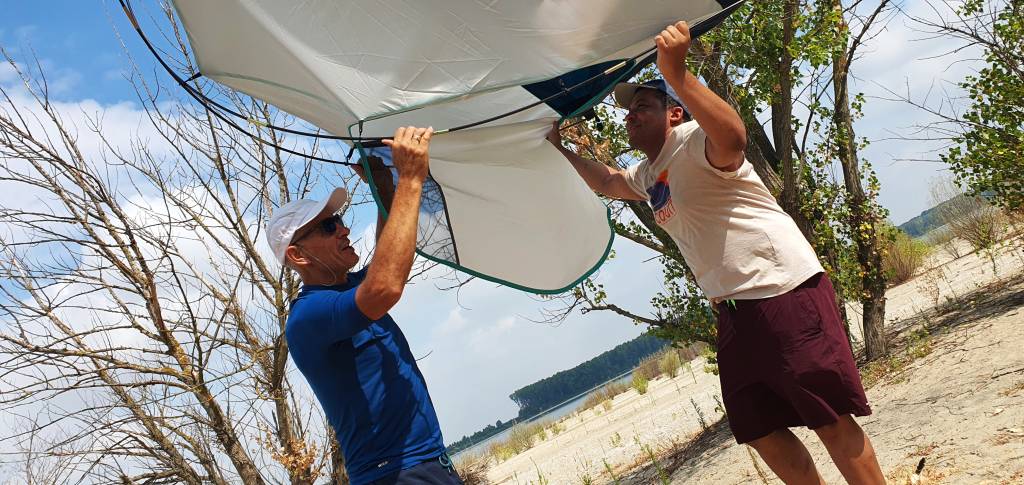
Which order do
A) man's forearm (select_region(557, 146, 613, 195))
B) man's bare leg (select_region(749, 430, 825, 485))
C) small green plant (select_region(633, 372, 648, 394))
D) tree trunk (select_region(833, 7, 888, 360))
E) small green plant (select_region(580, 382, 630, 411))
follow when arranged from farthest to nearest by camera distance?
small green plant (select_region(580, 382, 630, 411)) < small green plant (select_region(633, 372, 648, 394)) < tree trunk (select_region(833, 7, 888, 360)) < man's forearm (select_region(557, 146, 613, 195)) < man's bare leg (select_region(749, 430, 825, 485))

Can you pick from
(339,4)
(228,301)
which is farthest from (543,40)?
(228,301)

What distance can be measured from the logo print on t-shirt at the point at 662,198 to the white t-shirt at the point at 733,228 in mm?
72

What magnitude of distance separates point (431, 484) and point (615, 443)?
8.75 metres

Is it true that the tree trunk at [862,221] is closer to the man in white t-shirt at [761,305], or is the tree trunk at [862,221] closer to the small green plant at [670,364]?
the man in white t-shirt at [761,305]

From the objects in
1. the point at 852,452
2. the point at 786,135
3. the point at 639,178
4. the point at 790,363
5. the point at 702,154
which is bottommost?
the point at 852,452

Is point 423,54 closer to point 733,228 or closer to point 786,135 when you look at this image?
point 733,228

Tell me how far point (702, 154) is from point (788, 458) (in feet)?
3.91

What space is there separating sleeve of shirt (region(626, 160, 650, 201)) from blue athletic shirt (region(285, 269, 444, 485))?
1.30 meters

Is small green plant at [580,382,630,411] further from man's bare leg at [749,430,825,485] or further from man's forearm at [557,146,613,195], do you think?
man's bare leg at [749,430,825,485]

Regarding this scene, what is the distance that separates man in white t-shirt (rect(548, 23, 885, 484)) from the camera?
2713mm

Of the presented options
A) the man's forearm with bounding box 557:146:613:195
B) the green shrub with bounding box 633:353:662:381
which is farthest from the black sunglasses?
the green shrub with bounding box 633:353:662:381

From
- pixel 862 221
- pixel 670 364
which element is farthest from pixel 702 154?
pixel 670 364

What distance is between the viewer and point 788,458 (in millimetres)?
2922

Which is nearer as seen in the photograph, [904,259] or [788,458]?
[788,458]
